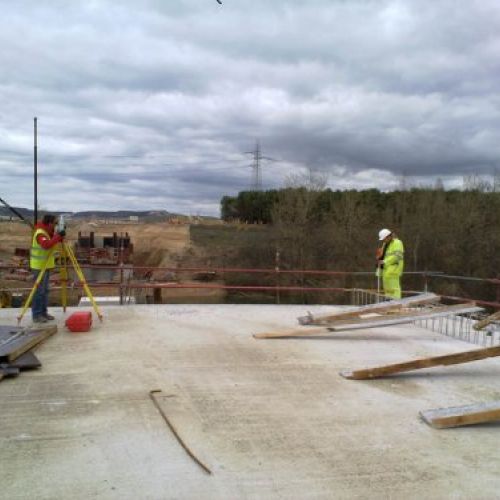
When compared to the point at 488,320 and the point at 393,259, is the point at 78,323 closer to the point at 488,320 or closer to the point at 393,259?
the point at 393,259

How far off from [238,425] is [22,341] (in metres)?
3.55

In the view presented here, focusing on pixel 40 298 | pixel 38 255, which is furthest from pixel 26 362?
pixel 38 255

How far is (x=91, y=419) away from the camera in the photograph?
4.80 meters

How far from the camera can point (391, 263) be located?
34.2 feet

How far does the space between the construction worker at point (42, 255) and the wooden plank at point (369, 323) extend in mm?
3452

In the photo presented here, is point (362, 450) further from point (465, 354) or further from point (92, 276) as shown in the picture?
point (92, 276)

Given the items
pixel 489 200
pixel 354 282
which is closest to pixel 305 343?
pixel 354 282

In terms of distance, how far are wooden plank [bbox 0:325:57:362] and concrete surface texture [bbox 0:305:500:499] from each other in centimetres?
26

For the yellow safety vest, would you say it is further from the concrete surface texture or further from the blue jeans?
the concrete surface texture

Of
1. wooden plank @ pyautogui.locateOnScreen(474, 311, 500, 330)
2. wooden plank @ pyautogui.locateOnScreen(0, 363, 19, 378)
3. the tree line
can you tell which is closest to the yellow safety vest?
wooden plank @ pyautogui.locateOnScreen(0, 363, 19, 378)

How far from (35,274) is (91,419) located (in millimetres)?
4962

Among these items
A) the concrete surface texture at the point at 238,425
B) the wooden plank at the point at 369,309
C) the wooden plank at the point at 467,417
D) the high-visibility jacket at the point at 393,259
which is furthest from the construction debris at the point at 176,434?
the high-visibility jacket at the point at 393,259

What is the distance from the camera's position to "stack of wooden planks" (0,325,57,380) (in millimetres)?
6098

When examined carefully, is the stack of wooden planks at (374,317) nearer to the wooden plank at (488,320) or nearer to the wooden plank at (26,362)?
the wooden plank at (488,320)
